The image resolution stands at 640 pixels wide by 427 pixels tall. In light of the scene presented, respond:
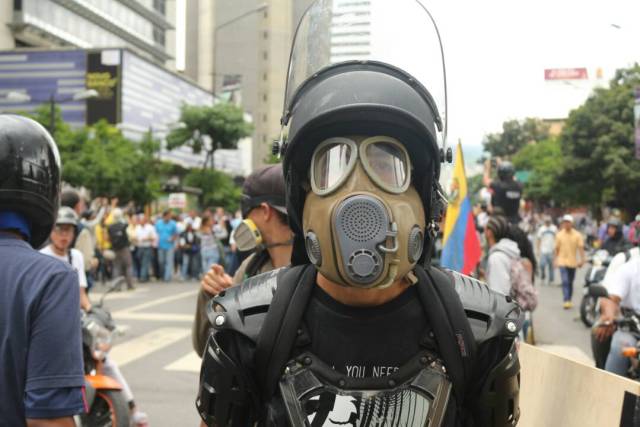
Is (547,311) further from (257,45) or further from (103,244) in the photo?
(257,45)

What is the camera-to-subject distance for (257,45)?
319ft

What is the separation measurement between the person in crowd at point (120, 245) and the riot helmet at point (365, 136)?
15138 millimetres

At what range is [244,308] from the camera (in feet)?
6.18

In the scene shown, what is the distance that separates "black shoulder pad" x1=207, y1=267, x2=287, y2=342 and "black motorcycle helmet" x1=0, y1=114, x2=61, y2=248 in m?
0.76

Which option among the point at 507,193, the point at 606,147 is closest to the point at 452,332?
the point at 507,193

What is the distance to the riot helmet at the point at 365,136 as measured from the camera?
1701mm

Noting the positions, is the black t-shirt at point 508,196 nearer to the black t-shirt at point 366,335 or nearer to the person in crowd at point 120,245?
the black t-shirt at point 366,335

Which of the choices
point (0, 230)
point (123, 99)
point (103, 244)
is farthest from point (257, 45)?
point (0, 230)

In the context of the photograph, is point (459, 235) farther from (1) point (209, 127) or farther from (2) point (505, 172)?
(1) point (209, 127)

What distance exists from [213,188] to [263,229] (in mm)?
38695

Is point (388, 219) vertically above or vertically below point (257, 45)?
below

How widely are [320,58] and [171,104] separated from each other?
4575 centimetres

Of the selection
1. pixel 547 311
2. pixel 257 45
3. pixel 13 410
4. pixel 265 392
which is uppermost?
pixel 257 45

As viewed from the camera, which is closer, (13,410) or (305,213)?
(305,213)
